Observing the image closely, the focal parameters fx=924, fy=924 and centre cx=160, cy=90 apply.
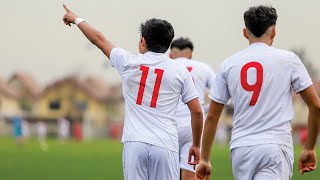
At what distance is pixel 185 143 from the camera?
12.6 metres

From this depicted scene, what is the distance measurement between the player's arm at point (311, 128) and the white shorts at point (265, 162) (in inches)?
4.6

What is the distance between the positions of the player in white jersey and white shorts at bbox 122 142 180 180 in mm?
1244

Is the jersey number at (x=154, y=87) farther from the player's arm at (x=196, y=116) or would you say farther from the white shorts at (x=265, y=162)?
the white shorts at (x=265, y=162)

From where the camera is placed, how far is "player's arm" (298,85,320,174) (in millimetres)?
7121

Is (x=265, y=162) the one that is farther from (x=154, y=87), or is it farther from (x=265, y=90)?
(x=154, y=87)

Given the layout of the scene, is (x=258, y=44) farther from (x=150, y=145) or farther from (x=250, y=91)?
(x=150, y=145)

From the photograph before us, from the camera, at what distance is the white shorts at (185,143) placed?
12.4 m

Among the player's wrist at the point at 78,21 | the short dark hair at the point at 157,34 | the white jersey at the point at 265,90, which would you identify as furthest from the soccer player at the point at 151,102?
the white jersey at the point at 265,90

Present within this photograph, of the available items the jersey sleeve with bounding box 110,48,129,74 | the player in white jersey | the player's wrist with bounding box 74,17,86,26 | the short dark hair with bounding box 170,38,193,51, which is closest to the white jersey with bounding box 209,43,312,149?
the player in white jersey

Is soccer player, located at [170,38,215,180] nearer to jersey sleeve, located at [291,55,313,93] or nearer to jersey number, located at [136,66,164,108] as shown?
jersey number, located at [136,66,164,108]

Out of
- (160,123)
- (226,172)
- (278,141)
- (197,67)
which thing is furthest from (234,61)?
(226,172)

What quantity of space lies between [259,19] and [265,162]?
1.11 metres

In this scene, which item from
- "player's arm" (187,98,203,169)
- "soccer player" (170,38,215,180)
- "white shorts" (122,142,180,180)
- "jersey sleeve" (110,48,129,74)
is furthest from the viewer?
"soccer player" (170,38,215,180)

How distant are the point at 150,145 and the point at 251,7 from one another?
1746mm
